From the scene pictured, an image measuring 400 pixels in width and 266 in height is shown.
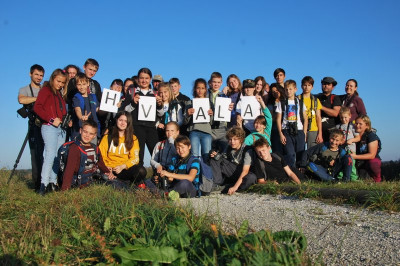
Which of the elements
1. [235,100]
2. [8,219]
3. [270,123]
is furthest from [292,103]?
[8,219]

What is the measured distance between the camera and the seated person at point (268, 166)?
281 inches

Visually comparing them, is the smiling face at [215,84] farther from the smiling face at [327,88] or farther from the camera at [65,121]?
the camera at [65,121]

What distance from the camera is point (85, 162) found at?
6543 millimetres

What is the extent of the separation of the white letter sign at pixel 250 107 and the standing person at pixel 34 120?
13.6ft

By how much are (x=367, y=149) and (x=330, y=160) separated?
3.40ft

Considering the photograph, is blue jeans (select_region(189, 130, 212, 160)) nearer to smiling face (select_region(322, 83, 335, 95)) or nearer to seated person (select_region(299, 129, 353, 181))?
seated person (select_region(299, 129, 353, 181))

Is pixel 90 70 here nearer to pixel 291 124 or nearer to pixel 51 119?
pixel 51 119

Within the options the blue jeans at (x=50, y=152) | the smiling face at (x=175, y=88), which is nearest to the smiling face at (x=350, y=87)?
the smiling face at (x=175, y=88)

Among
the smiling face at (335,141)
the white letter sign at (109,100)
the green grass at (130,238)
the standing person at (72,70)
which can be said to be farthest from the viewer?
the standing person at (72,70)

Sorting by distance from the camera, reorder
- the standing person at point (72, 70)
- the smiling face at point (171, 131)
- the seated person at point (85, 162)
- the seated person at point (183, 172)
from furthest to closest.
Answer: the standing person at point (72, 70)
the smiling face at point (171, 131)
the seated person at point (85, 162)
the seated person at point (183, 172)

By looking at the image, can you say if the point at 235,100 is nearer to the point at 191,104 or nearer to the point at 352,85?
the point at 191,104

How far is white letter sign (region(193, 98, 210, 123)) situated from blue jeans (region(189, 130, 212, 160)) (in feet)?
0.94

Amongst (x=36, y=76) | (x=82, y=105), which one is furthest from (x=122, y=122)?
(x=36, y=76)

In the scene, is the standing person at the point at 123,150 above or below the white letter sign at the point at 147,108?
below
